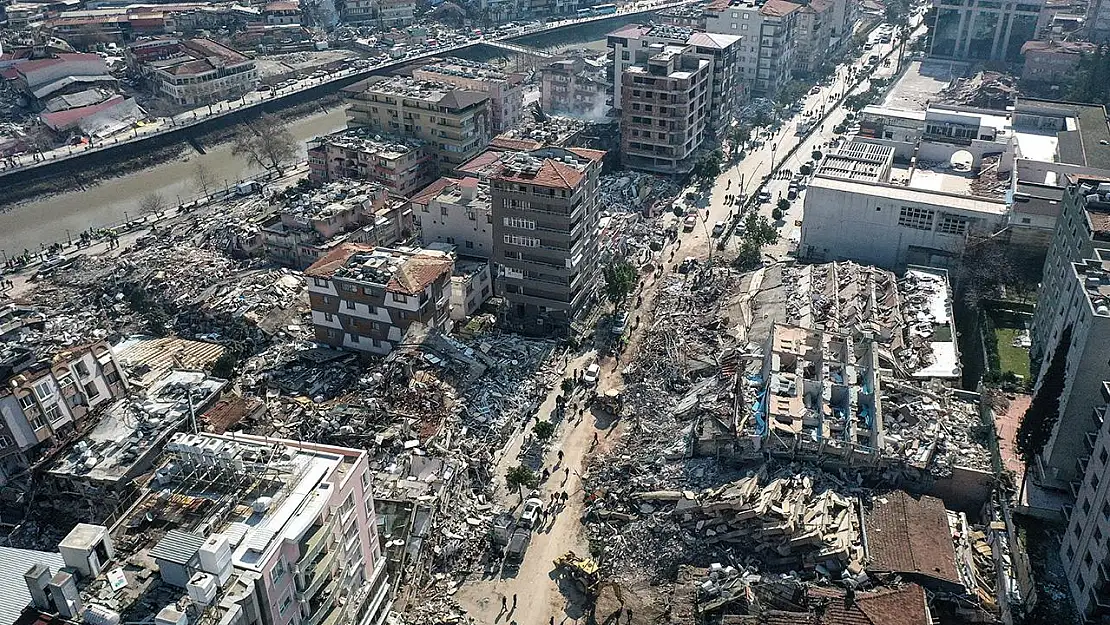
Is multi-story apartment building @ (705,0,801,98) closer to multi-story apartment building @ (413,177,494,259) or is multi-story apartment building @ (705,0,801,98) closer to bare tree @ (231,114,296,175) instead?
bare tree @ (231,114,296,175)

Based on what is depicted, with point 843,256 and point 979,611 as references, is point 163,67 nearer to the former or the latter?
point 843,256

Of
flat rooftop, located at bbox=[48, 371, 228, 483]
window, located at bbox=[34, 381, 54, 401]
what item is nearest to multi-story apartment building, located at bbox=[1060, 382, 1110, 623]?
flat rooftop, located at bbox=[48, 371, 228, 483]

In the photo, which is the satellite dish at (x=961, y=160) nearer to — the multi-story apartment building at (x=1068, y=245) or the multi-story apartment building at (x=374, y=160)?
the multi-story apartment building at (x=1068, y=245)

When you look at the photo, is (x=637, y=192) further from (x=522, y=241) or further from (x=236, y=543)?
(x=236, y=543)

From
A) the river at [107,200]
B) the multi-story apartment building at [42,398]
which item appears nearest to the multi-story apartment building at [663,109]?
the river at [107,200]

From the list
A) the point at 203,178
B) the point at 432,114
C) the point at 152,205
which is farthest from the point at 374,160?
the point at 203,178

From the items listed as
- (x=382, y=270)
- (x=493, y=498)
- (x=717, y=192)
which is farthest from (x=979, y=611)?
(x=717, y=192)
